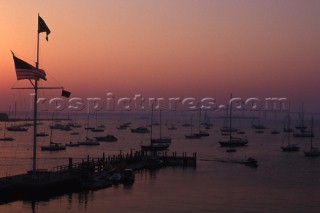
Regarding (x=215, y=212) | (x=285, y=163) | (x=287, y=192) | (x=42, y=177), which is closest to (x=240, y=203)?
(x=215, y=212)

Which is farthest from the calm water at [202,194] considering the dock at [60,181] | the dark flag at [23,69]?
the dark flag at [23,69]

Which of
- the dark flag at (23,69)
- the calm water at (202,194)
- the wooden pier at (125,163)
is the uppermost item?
the dark flag at (23,69)

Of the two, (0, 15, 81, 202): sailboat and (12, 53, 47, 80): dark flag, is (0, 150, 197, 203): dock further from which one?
(12, 53, 47, 80): dark flag

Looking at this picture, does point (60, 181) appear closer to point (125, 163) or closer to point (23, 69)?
point (23, 69)

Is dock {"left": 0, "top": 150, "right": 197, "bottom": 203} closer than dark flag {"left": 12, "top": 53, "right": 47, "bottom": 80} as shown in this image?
No

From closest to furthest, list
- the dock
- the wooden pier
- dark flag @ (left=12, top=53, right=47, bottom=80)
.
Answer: dark flag @ (left=12, top=53, right=47, bottom=80)
the dock
the wooden pier

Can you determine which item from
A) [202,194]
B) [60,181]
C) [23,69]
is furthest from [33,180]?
[202,194]

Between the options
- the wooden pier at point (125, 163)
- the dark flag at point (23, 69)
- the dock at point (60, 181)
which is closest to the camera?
the dark flag at point (23, 69)

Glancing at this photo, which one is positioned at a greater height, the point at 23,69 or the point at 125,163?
the point at 23,69

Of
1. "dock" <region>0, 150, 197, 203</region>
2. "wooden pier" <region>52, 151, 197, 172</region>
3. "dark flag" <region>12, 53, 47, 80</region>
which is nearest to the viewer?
"dark flag" <region>12, 53, 47, 80</region>

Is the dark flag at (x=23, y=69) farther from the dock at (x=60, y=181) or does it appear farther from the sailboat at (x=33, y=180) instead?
the dock at (x=60, y=181)

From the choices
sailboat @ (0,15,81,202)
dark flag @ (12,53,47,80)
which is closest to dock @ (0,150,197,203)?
sailboat @ (0,15,81,202)
